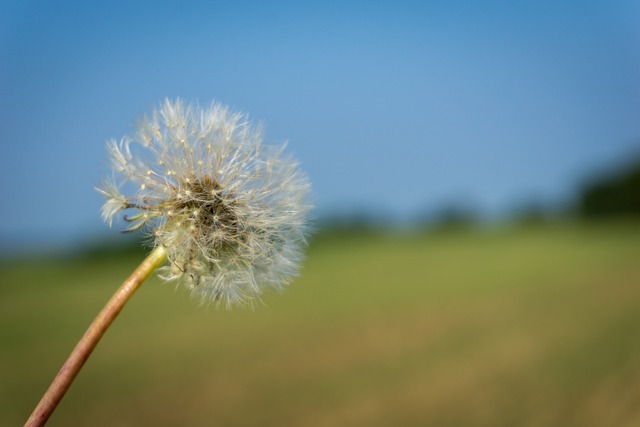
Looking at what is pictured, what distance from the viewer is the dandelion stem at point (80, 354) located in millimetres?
1362

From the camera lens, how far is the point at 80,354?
140 cm

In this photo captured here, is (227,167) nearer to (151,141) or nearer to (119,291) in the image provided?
(151,141)

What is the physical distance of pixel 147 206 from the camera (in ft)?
6.73

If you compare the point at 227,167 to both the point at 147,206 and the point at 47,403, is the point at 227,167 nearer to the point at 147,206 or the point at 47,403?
the point at 147,206

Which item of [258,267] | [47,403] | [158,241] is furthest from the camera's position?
[258,267]

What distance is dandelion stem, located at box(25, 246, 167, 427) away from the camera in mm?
1362

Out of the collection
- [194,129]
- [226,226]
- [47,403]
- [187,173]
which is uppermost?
[194,129]

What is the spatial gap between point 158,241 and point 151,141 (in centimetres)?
45

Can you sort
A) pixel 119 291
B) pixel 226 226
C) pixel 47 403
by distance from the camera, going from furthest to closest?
1. pixel 226 226
2. pixel 119 291
3. pixel 47 403

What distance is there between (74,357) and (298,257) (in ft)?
3.14

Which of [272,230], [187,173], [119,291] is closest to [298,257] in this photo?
[272,230]

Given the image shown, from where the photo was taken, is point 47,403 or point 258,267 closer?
point 47,403

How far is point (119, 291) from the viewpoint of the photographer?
1.50 metres

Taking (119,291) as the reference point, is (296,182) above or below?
above
